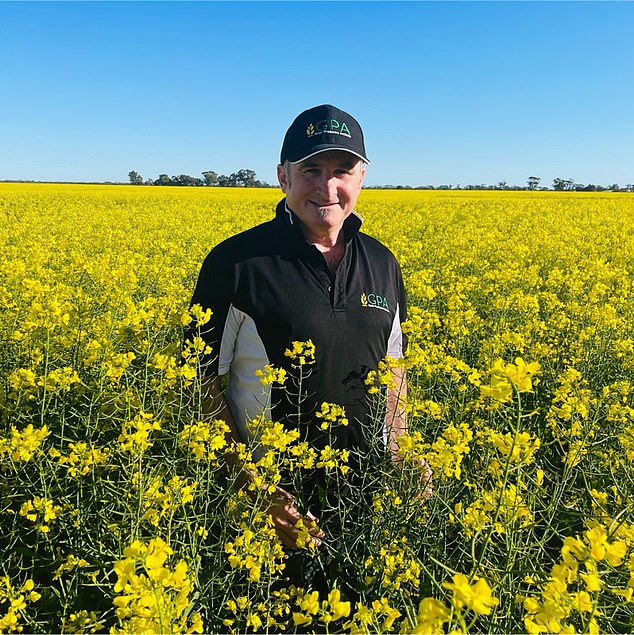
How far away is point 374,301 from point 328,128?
80 cm

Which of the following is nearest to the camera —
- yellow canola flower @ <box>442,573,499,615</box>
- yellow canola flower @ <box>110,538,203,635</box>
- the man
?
yellow canola flower @ <box>442,573,499,615</box>

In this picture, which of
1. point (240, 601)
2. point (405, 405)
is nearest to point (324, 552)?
point (240, 601)

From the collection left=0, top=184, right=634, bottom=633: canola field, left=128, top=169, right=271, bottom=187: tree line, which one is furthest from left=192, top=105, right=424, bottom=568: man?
left=128, top=169, right=271, bottom=187: tree line

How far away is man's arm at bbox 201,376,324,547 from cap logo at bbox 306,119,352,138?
3.84 ft

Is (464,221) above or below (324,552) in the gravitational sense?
above

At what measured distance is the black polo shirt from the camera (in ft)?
7.16

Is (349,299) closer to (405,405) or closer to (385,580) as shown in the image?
(405,405)

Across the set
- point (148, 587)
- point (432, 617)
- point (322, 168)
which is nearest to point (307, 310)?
point (322, 168)

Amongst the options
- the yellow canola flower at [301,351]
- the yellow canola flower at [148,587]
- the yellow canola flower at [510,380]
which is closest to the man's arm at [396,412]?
the yellow canola flower at [301,351]

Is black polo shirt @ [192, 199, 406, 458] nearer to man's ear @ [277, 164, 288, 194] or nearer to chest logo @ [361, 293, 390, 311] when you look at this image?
chest logo @ [361, 293, 390, 311]

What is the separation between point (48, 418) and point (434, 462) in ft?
5.47

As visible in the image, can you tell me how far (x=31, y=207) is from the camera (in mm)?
15039

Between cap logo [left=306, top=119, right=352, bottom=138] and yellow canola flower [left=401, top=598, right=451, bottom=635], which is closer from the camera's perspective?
yellow canola flower [left=401, top=598, right=451, bottom=635]

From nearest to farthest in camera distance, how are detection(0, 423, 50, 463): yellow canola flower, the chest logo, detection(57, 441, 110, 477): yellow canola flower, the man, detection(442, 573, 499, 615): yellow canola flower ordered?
1. detection(442, 573, 499, 615): yellow canola flower
2. detection(0, 423, 50, 463): yellow canola flower
3. detection(57, 441, 110, 477): yellow canola flower
4. the man
5. the chest logo
